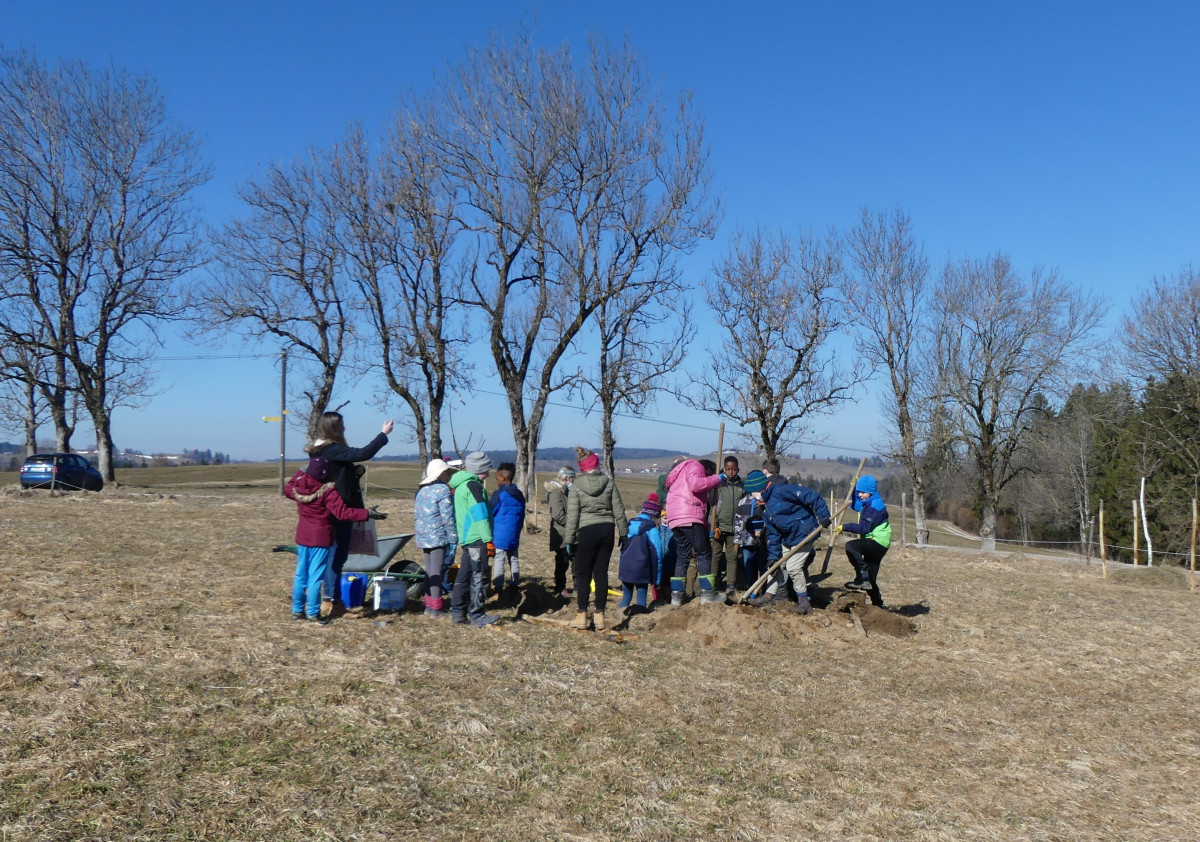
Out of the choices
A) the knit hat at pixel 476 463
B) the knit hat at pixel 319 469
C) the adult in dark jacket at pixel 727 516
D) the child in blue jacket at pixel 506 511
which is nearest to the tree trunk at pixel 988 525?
the adult in dark jacket at pixel 727 516

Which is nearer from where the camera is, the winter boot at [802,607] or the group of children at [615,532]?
the group of children at [615,532]

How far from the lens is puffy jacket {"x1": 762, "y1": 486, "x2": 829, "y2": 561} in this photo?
9.52m

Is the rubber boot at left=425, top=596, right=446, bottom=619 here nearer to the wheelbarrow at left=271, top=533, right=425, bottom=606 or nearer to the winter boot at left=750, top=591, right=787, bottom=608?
the wheelbarrow at left=271, top=533, right=425, bottom=606

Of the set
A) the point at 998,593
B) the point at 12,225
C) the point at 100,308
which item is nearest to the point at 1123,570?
the point at 998,593

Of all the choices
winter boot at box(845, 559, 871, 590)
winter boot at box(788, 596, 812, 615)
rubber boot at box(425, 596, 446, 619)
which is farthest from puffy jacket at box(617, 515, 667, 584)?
winter boot at box(845, 559, 871, 590)

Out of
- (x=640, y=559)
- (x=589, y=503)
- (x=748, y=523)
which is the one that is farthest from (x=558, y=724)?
(x=748, y=523)

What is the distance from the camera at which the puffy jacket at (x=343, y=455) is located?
764 centimetres

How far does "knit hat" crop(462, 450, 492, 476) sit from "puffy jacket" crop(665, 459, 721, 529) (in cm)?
236

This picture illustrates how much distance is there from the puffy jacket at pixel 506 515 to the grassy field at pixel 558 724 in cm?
84

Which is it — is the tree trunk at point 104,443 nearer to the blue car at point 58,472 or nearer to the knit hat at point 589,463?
the blue car at point 58,472

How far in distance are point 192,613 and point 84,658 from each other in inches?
71.9

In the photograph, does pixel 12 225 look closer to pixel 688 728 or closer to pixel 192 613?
pixel 192 613

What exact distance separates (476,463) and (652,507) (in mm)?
2795

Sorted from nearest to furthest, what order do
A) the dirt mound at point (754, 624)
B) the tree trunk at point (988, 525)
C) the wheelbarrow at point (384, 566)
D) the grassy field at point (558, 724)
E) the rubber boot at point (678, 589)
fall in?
the grassy field at point (558, 724), the dirt mound at point (754, 624), the wheelbarrow at point (384, 566), the rubber boot at point (678, 589), the tree trunk at point (988, 525)
